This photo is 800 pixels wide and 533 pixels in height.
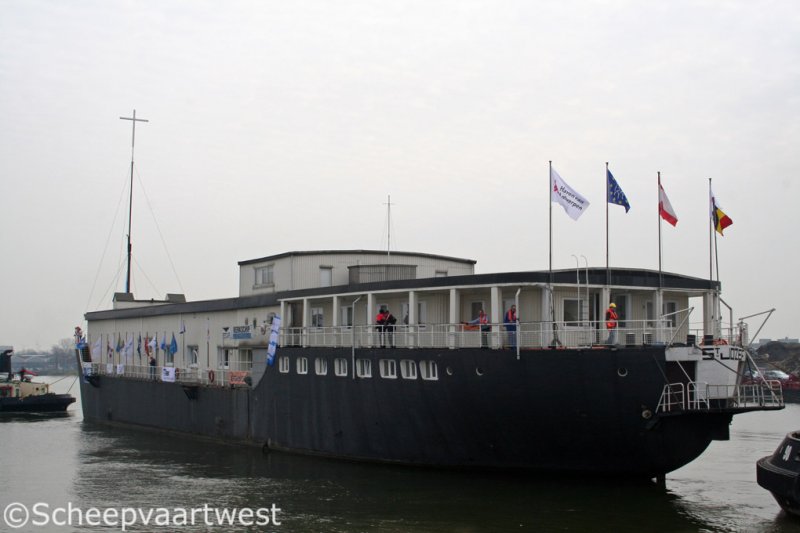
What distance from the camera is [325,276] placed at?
4212cm

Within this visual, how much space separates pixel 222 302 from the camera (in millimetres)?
44469

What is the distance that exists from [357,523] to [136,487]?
32.2 ft

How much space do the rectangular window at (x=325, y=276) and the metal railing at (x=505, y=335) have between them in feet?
24.3

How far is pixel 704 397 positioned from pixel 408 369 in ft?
31.6

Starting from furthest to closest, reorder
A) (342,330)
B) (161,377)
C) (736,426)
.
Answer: (736,426) → (161,377) → (342,330)

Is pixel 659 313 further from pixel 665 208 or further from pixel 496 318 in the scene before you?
pixel 496 318

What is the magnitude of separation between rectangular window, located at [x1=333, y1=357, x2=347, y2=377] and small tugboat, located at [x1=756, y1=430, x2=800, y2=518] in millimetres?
14456

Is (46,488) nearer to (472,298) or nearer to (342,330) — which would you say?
(342,330)

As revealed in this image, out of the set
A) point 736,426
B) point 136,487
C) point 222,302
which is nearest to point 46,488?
point 136,487

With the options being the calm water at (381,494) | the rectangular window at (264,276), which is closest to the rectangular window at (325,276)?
the rectangular window at (264,276)

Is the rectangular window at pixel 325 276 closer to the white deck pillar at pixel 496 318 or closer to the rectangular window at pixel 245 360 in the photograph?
the rectangular window at pixel 245 360

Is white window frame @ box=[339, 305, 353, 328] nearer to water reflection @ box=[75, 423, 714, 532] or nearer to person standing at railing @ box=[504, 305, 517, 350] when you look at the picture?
water reflection @ box=[75, 423, 714, 532]

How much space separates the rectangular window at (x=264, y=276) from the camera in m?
Result: 43.8

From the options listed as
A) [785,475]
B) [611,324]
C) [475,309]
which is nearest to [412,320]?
[475,309]
